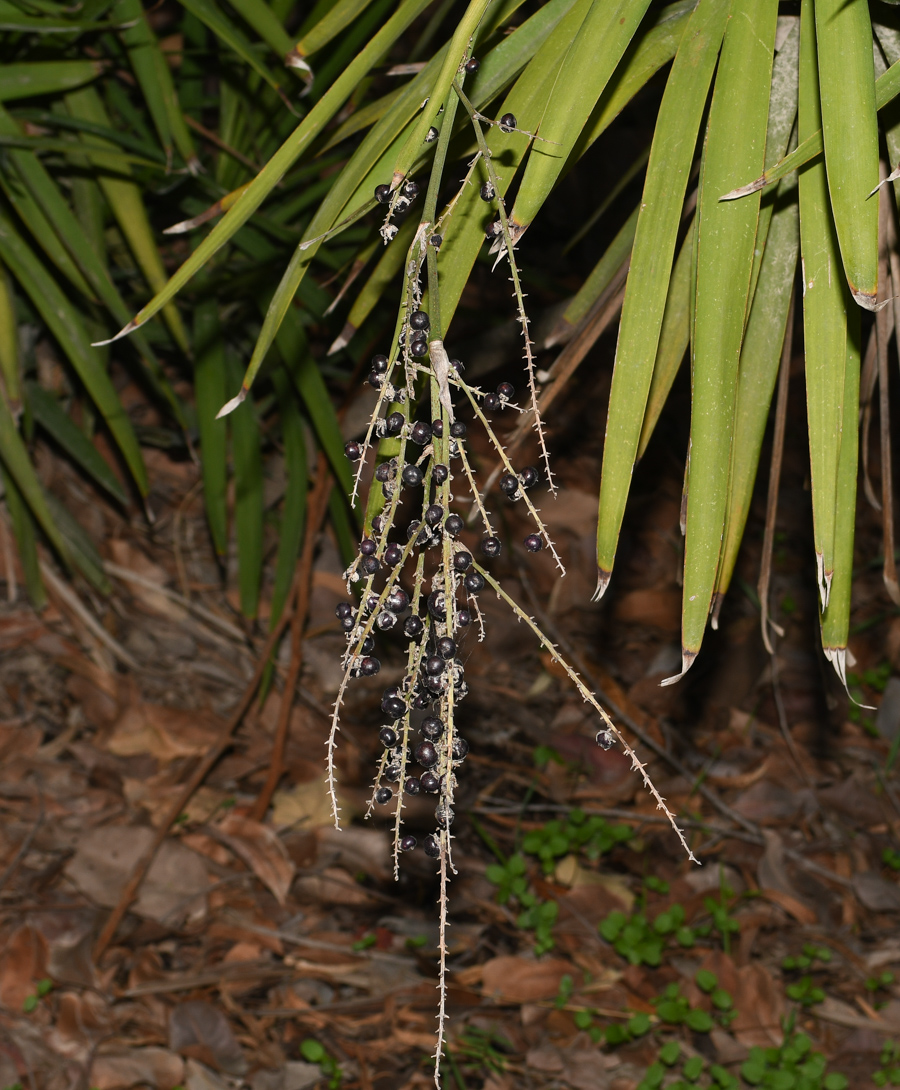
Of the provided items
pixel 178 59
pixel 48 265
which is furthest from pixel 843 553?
pixel 178 59

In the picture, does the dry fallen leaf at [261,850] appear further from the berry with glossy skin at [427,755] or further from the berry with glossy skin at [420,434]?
the berry with glossy skin at [420,434]

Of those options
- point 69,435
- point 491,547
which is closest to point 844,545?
point 491,547

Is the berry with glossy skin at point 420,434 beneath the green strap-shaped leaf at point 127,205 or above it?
beneath

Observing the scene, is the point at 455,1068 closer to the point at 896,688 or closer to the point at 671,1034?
the point at 671,1034

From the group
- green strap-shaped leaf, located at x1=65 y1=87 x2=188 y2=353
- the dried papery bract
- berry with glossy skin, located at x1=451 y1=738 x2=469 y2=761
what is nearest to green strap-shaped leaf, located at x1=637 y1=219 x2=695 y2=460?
the dried papery bract

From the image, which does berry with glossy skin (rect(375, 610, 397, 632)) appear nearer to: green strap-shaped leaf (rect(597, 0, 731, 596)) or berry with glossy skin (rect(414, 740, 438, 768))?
berry with glossy skin (rect(414, 740, 438, 768))

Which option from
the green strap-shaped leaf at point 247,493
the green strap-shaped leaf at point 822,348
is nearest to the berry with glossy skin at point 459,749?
the green strap-shaped leaf at point 822,348
